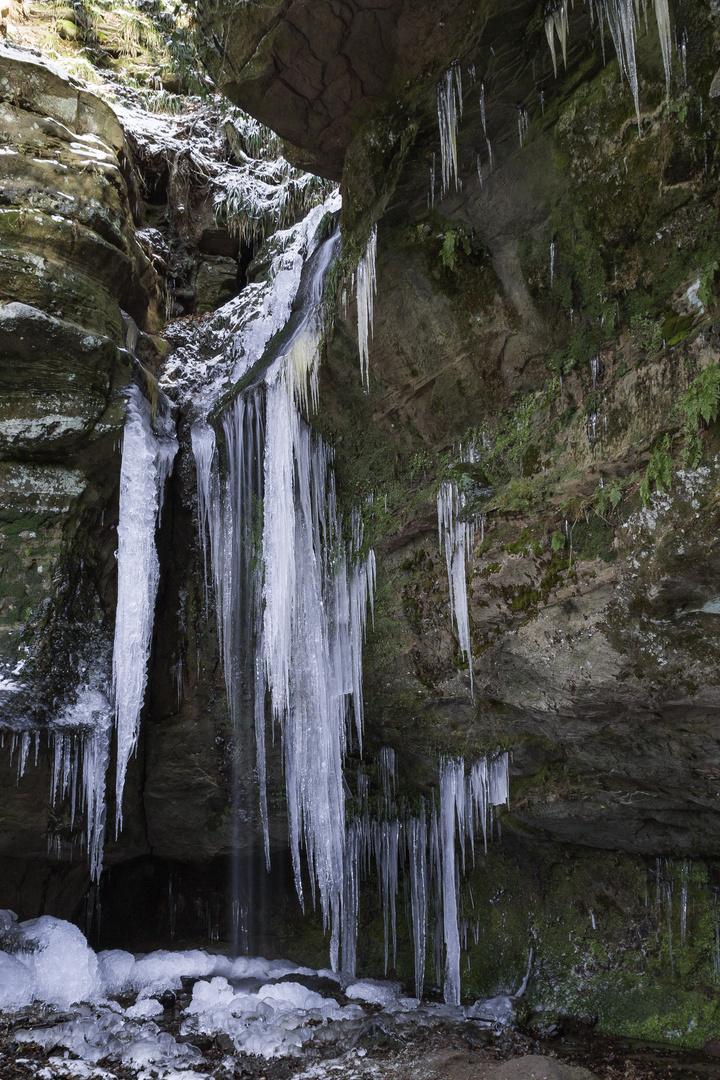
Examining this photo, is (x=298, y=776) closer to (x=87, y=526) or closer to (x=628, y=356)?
(x=87, y=526)

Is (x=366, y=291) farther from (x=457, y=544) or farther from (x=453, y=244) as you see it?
(x=457, y=544)

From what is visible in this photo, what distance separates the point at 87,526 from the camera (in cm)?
801

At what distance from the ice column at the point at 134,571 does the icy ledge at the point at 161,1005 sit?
1535 mm

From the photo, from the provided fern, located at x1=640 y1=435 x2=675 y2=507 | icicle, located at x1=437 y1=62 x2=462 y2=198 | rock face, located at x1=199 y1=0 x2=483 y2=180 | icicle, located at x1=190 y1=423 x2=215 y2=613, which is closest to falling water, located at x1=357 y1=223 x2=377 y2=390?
icicle, located at x1=437 y1=62 x2=462 y2=198

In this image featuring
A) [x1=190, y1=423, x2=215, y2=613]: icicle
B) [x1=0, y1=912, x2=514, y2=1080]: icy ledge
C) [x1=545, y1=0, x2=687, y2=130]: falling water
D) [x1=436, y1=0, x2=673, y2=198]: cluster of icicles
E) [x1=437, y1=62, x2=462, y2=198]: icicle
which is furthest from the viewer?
[x1=190, y1=423, x2=215, y2=613]: icicle

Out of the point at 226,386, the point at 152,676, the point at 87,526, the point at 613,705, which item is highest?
the point at 226,386

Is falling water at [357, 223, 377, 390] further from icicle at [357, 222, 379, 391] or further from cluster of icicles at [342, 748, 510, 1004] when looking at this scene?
cluster of icicles at [342, 748, 510, 1004]

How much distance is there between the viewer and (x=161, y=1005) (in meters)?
7.50

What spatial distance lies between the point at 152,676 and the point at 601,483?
6053 mm

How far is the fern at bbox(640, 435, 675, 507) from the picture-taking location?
479 cm

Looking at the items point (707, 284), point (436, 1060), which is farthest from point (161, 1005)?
point (707, 284)

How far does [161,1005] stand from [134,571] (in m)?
4.62

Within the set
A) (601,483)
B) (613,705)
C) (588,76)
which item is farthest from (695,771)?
(588,76)

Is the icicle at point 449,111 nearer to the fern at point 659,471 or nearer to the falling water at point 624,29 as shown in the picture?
the falling water at point 624,29
